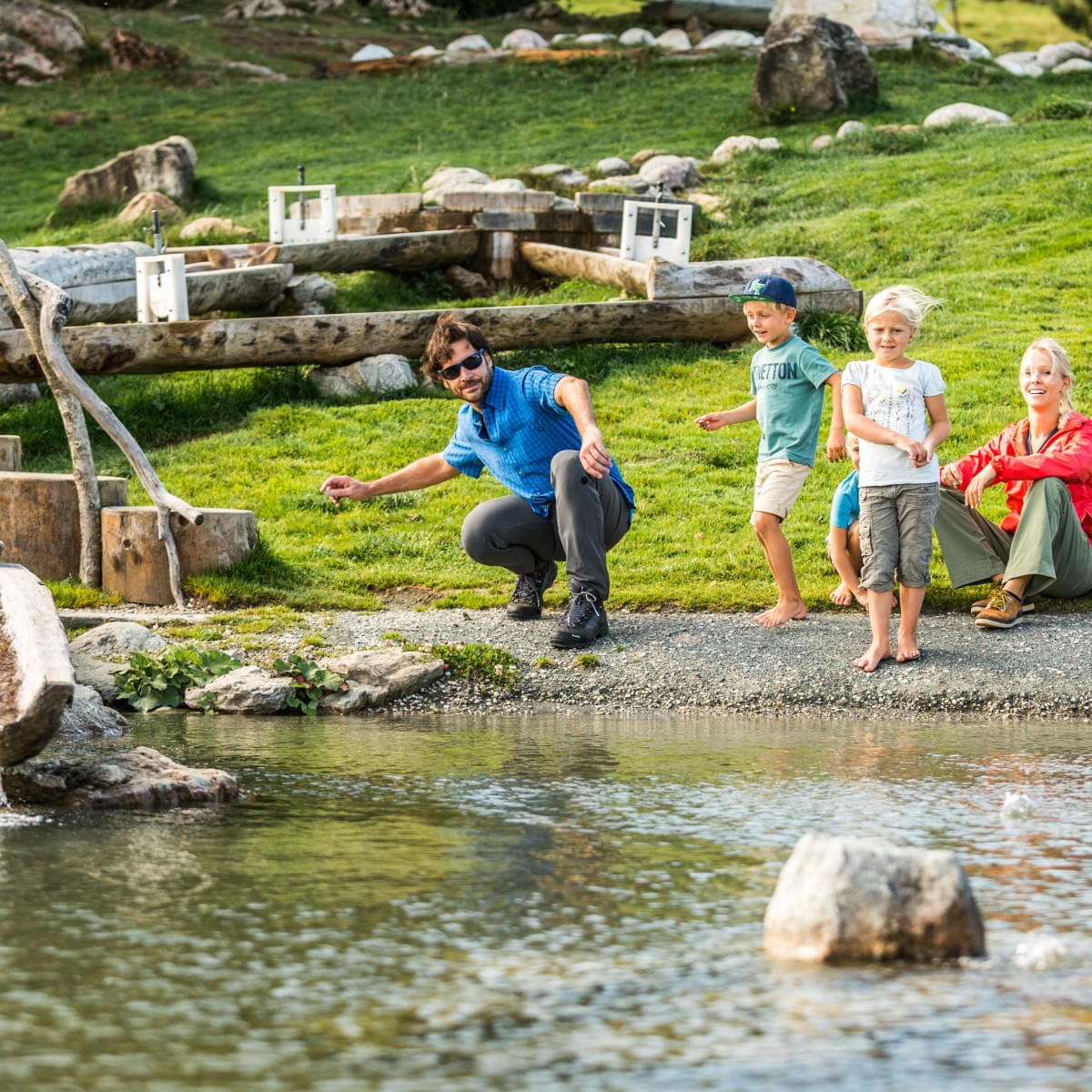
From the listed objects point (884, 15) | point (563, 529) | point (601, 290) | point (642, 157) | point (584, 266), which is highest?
point (884, 15)

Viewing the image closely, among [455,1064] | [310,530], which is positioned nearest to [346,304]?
[310,530]

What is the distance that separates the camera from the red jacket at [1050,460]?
25.4 ft

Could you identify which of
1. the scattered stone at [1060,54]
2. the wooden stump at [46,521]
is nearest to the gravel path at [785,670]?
the wooden stump at [46,521]

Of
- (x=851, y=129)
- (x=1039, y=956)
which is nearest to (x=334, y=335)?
(x=1039, y=956)

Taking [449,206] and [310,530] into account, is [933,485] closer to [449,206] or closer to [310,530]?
[310,530]

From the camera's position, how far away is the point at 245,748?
6.33 meters

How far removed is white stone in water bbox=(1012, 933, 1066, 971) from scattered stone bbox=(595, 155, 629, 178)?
62.5ft

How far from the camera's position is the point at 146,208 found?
767 inches

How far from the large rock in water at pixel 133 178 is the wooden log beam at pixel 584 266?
20.7 feet

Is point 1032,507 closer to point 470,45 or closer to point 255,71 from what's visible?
point 255,71

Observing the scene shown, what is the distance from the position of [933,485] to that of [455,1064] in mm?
4799

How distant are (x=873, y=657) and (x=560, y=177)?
50.1ft

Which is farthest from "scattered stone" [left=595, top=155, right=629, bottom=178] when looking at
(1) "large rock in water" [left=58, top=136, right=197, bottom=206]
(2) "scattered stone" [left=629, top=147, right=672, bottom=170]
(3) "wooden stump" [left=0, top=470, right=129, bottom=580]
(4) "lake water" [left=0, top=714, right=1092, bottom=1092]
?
(4) "lake water" [left=0, top=714, right=1092, bottom=1092]

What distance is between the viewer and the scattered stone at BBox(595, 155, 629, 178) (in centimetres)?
2194
